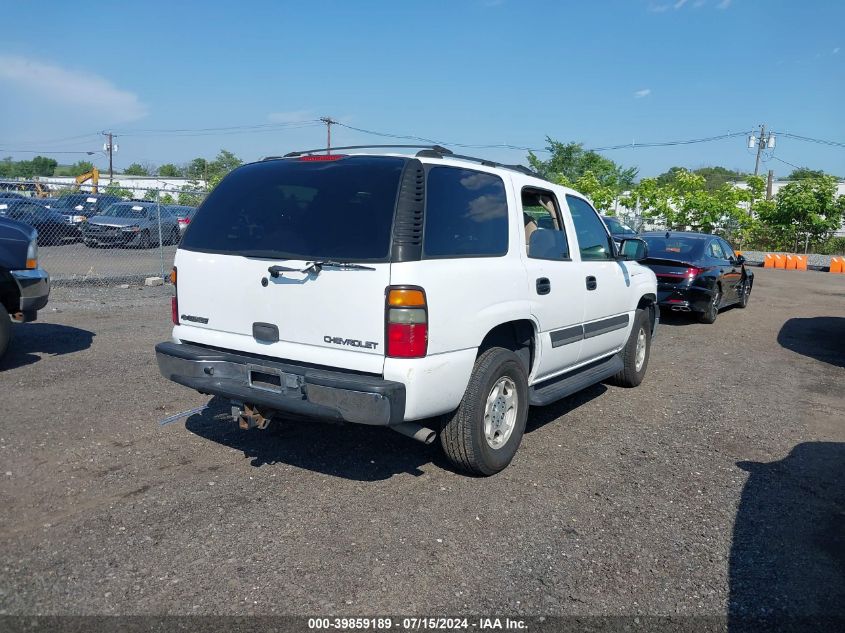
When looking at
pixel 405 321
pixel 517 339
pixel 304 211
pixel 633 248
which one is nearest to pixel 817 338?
pixel 633 248

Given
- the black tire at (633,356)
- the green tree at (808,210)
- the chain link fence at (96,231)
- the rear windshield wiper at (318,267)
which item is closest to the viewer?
the rear windshield wiper at (318,267)

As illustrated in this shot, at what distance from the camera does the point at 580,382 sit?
549 centimetres

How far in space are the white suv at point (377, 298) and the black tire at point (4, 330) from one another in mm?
2984

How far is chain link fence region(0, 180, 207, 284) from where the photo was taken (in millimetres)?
13855

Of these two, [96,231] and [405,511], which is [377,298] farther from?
[96,231]

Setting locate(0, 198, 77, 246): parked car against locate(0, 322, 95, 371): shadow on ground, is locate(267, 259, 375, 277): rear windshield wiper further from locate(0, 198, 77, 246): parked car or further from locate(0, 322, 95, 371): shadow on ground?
locate(0, 198, 77, 246): parked car

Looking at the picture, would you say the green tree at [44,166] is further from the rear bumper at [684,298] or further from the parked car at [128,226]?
the rear bumper at [684,298]

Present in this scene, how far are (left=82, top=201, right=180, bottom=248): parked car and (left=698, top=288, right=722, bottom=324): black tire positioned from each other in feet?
39.7

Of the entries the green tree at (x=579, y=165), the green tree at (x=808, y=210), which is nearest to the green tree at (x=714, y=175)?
the green tree at (x=579, y=165)

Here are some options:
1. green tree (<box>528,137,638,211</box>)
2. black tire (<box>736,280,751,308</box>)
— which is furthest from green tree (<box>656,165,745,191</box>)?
black tire (<box>736,280,751,308</box>)

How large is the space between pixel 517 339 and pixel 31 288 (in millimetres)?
4954

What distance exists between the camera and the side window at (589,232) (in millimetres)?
5754

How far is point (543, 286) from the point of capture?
15.9 ft

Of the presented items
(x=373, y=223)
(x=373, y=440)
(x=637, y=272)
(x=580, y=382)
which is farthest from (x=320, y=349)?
(x=637, y=272)
